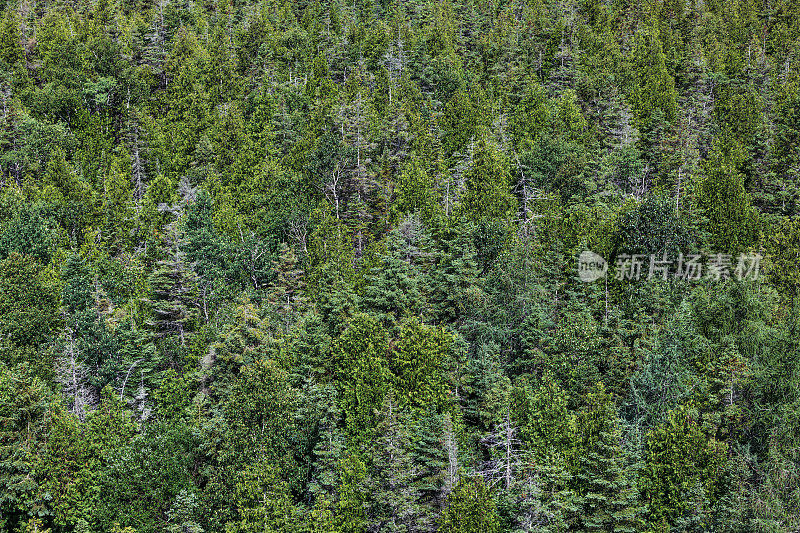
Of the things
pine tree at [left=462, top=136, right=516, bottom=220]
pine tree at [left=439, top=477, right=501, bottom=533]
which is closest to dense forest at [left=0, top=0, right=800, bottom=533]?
pine tree at [left=439, top=477, right=501, bottom=533]

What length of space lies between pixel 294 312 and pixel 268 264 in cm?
809

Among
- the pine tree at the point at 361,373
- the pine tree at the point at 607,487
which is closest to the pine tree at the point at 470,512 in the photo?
the pine tree at the point at 607,487

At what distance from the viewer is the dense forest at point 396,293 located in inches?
2024

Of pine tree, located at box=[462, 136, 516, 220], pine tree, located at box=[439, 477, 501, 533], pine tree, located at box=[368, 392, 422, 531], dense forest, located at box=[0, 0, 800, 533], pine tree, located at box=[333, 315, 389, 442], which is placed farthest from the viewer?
pine tree, located at box=[462, 136, 516, 220]

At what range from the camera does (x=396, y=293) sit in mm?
64062

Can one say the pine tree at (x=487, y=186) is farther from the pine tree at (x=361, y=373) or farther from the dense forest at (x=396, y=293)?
the pine tree at (x=361, y=373)

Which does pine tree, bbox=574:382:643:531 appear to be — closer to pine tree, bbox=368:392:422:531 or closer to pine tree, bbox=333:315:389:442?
pine tree, bbox=368:392:422:531

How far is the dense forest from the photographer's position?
51.4 metres

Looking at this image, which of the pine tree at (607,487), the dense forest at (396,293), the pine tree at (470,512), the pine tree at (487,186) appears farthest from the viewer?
the pine tree at (487,186)

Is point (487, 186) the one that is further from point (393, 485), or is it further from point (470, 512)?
point (470, 512)

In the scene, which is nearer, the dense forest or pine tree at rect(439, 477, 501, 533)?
pine tree at rect(439, 477, 501, 533)

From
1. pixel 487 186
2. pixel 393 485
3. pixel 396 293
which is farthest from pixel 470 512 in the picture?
pixel 487 186

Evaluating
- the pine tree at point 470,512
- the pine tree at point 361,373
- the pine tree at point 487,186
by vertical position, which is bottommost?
the pine tree at point 470,512

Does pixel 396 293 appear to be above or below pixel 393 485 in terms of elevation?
above
